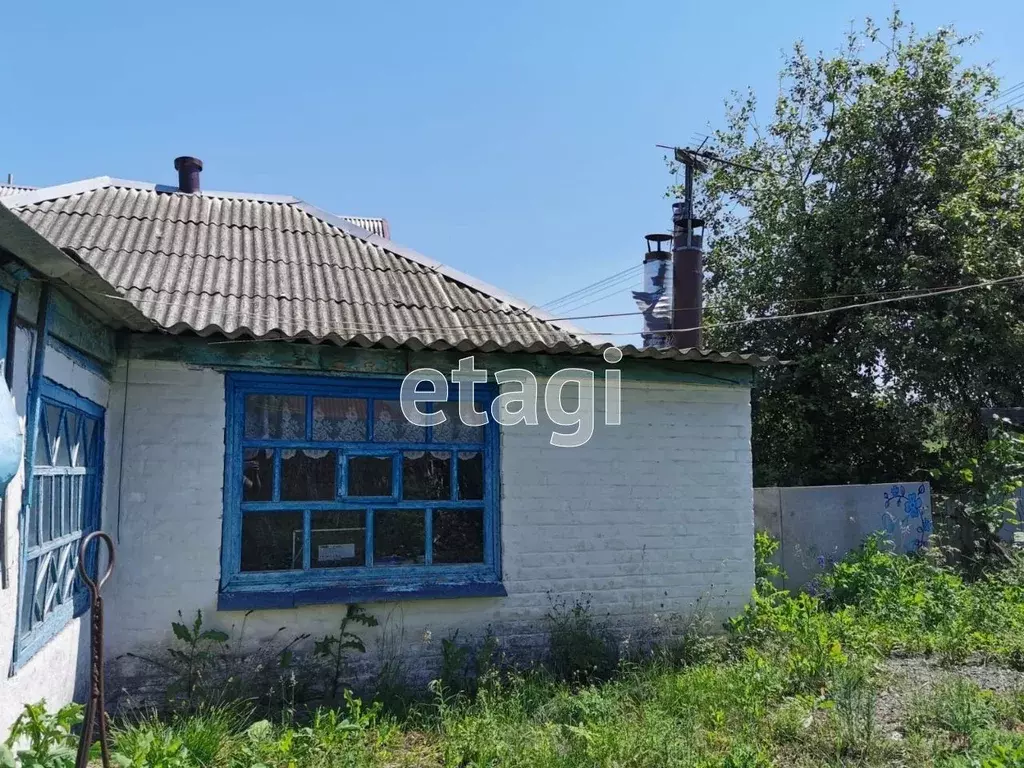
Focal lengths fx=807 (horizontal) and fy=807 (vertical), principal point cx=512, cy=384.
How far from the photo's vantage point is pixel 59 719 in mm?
3645

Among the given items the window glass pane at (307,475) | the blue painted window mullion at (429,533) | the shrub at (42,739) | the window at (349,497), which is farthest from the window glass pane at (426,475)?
the shrub at (42,739)

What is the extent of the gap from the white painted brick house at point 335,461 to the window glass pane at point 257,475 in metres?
0.02

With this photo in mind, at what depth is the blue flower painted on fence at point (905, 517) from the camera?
941cm

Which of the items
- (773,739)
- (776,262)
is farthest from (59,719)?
(776,262)

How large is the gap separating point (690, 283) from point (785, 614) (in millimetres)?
4174

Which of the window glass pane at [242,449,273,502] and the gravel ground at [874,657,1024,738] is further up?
the window glass pane at [242,449,273,502]

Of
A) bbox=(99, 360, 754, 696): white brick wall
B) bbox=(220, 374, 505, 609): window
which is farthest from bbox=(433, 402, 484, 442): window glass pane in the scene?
bbox=(99, 360, 754, 696): white brick wall

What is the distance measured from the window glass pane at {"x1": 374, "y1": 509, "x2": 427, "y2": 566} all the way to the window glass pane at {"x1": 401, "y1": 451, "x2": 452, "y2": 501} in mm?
146

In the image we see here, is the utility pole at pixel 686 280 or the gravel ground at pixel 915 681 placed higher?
the utility pole at pixel 686 280

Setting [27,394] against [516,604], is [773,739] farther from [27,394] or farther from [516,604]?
[27,394]

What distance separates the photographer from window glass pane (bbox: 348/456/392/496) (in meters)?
6.06

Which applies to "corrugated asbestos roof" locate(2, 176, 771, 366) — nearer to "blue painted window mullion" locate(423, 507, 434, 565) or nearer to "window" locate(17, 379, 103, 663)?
"window" locate(17, 379, 103, 663)

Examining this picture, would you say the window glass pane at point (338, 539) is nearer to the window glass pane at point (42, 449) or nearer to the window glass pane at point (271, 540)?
the window glass pane at point (271, 540)

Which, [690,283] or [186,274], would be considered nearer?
[186,274]
